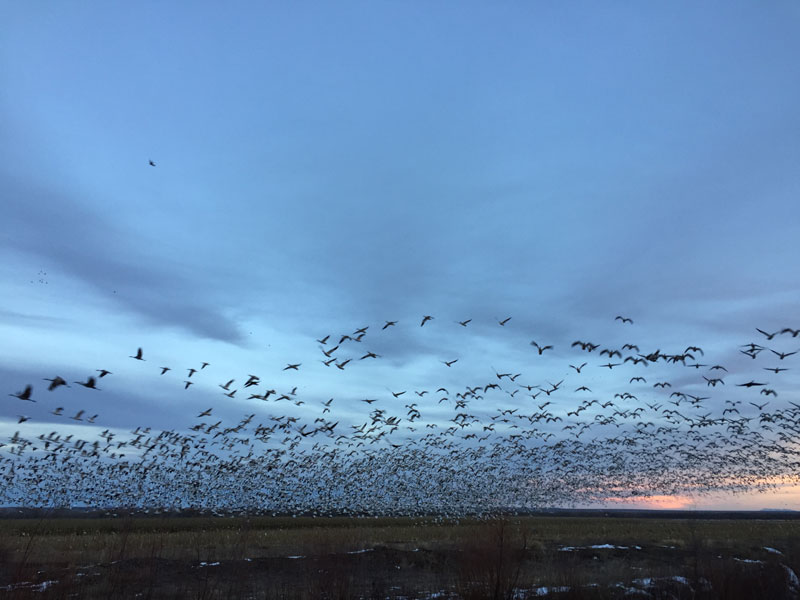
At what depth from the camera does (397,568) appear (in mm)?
27484

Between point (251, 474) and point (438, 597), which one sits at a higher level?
point (251, 474)

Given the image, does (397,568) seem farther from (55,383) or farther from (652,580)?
(55,383)

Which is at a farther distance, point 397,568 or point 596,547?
point 596,547

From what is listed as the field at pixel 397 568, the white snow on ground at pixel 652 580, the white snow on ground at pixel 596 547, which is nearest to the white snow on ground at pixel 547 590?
the field at pixel 397 568

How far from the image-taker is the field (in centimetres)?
1809

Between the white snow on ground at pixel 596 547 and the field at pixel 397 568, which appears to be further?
the white snow on ground at pixel 596 547

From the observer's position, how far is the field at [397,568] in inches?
712

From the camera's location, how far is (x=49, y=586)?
19656mm

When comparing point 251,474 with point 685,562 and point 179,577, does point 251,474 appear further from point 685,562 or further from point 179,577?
point 685,562

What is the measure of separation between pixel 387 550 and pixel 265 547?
6610 millimetres

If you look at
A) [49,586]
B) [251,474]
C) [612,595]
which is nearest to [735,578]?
[612,595]

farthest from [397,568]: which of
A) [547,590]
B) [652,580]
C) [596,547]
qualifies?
[596,547]

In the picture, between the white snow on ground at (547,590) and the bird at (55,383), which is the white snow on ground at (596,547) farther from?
the bird at (55,383)

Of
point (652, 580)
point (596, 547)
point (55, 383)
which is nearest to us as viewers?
point (55, 383)
